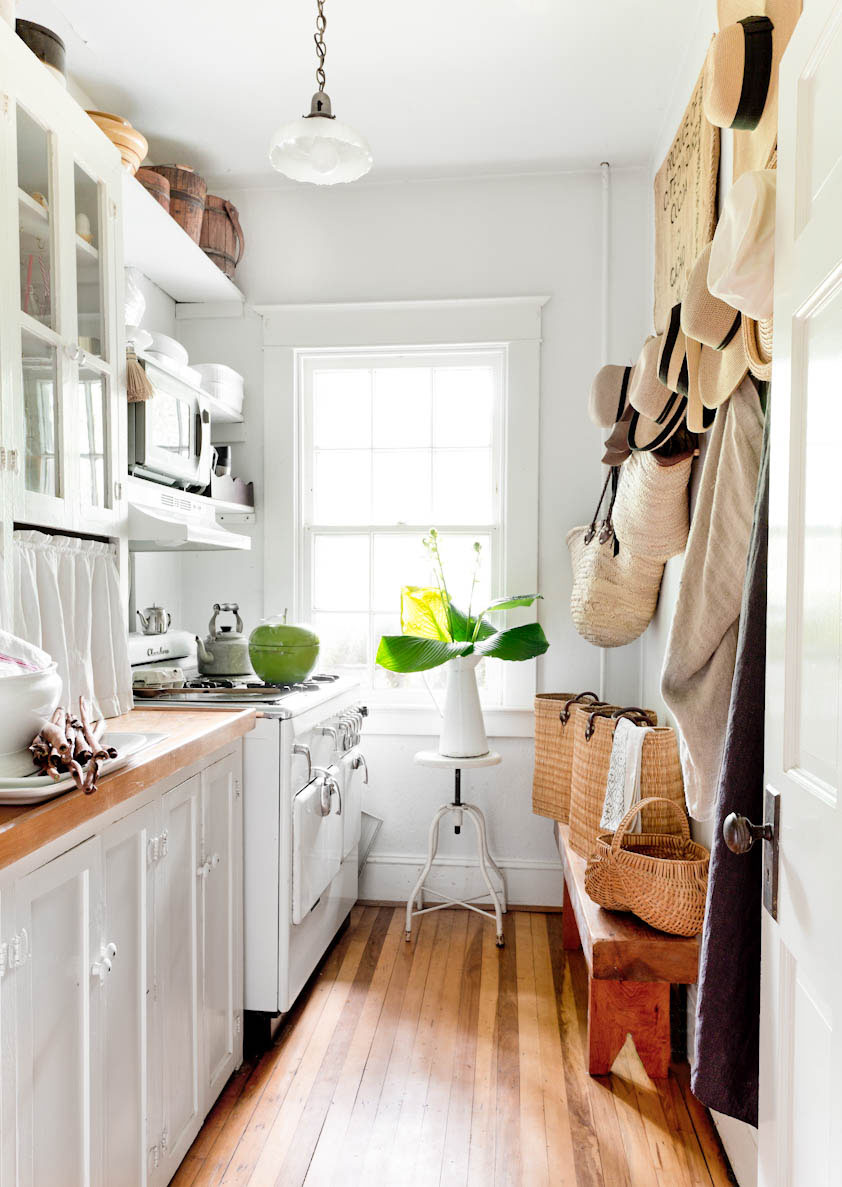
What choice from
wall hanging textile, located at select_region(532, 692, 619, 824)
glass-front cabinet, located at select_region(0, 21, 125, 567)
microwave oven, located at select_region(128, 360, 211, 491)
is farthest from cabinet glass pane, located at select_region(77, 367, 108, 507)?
wall hanging textile, located at select_region(532, 692, 619, 824)

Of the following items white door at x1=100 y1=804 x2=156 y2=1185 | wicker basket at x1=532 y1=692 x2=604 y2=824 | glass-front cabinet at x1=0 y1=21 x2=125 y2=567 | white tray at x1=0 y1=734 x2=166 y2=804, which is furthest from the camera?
wicker basket at x1=532 y1=692 x2=604 y2=824

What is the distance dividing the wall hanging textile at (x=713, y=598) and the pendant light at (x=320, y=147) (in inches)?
48.5

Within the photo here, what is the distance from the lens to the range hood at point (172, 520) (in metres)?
2.25

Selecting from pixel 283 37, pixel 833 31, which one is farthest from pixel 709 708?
pixel 283 37

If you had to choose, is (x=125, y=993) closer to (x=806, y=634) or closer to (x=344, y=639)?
(x=806, y=634)

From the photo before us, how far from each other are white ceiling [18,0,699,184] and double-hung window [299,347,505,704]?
80cm

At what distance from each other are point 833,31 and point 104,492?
175cm

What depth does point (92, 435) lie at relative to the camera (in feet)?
6.81

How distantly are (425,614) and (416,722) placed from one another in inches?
21.2

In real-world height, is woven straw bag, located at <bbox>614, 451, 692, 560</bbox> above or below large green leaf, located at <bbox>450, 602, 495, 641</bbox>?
above

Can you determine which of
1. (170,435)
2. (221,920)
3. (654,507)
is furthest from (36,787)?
(654,507)

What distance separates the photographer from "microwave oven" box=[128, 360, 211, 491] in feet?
8.12

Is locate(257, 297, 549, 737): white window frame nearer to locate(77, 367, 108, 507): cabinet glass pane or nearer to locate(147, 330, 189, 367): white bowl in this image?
locate(147, 330, 189, 367): white bowl

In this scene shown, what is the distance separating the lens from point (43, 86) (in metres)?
1.79
